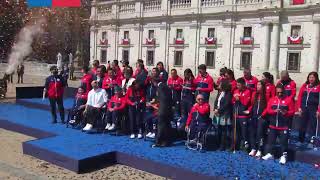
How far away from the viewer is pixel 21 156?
938 centimetres

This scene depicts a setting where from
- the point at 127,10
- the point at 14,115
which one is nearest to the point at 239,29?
the point at 127,10

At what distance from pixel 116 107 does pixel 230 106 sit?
3.05m

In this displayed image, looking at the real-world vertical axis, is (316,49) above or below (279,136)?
above

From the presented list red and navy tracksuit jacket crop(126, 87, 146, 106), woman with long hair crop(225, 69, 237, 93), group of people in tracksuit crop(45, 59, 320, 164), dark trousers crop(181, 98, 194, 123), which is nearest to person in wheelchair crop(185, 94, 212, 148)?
group of people in tracksuit crop(45, 59, 320, 164)

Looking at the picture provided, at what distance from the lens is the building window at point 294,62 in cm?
3453

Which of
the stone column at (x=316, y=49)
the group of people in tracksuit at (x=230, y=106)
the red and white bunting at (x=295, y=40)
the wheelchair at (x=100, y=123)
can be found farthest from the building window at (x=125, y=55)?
the wheelchair at (x=100, y=123)

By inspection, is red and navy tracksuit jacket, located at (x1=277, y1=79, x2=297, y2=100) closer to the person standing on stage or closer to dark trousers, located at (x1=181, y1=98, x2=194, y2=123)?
dark trousers, located at (x1=181, y1=98, x2=194, y2=123)

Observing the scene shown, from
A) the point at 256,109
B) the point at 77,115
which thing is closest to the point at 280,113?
the point at 256,109

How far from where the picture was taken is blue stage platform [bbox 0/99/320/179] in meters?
7.66

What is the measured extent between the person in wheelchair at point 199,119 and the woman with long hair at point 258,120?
96 centimetres

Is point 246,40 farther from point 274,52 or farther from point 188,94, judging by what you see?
point 188,94

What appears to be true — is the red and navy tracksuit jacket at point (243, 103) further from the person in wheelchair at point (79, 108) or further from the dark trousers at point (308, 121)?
the person in wheelchair at point (79, 108)

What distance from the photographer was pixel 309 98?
30.1 ft

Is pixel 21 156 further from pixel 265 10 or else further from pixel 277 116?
pixel 265 10
